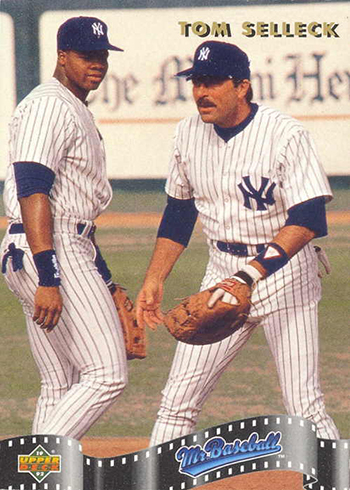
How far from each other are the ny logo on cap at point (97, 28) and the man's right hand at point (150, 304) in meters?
0.85

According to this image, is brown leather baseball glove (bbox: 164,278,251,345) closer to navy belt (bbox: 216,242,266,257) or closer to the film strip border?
navy belt (bbox: 216,242,266,257)

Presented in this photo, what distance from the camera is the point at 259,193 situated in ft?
11.1

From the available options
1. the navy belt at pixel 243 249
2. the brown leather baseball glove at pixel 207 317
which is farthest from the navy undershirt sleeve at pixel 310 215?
the brown leather baseball glove at pixel 207 317

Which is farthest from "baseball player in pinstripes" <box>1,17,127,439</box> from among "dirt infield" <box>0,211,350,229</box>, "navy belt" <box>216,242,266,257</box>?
"dirt infield" <box>0,211,350,229</box>

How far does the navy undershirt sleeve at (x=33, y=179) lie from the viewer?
3152 mm

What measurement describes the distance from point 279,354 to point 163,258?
523 millimetres

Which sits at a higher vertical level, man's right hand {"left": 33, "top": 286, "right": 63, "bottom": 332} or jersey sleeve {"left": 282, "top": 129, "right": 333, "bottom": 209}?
jersey sleeve {"left": 282, "top": 129, "right": 333, "bottom": 209}

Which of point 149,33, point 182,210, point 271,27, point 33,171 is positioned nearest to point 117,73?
point 149,33

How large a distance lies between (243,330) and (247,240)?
0.99 feet

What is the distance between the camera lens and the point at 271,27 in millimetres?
3959

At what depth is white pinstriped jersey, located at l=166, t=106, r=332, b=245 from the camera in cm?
331

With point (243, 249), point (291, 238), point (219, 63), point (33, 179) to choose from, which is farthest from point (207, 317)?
point (219, 63)

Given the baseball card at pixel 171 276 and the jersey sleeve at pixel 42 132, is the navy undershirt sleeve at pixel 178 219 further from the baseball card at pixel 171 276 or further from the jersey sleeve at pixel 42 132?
the jersey sleeve at pixel 42 132

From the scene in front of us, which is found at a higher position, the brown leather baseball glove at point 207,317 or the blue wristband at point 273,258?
the blue wristband at point 273,258
